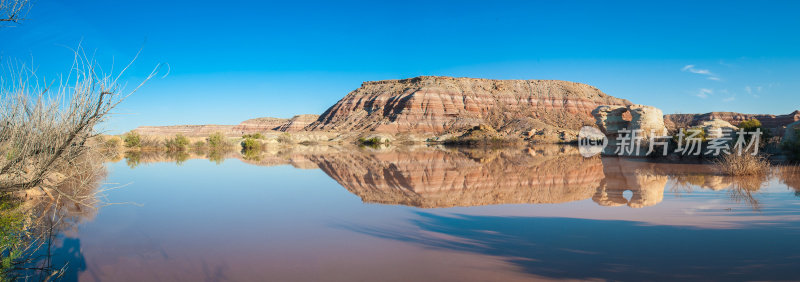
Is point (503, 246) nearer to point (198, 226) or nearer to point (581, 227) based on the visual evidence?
point (581, 227)

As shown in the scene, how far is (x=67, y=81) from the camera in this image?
4574 millimetres

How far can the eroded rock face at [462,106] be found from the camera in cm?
6444

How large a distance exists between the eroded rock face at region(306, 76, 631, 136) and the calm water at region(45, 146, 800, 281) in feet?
166

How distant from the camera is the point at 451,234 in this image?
5199 millimetres

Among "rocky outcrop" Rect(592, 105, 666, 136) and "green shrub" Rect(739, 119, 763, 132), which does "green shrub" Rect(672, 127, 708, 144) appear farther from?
"green shrub" Rect(739, 119, 763, 132)

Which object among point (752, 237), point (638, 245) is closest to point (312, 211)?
point (638, 245)

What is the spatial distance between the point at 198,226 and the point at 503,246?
458cm

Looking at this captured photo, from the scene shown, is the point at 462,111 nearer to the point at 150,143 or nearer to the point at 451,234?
the point at 150,143

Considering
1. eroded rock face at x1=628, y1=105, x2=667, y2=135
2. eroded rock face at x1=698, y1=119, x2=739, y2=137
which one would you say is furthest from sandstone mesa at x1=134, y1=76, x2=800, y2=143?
eroded rock face at x1=698, y1=119, x2=739, y2=137

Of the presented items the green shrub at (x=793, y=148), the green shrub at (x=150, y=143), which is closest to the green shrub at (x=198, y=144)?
the green shrub at (x=150, y=143)

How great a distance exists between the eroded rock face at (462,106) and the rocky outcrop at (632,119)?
110 ft

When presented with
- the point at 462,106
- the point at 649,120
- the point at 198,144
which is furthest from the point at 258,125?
the point at 649,120

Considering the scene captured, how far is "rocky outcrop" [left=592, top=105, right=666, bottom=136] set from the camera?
19312mm

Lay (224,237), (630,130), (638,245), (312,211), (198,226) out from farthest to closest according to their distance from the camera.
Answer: (630,130) < (312,211) < (198,226) < (224,237) < (638,245)
